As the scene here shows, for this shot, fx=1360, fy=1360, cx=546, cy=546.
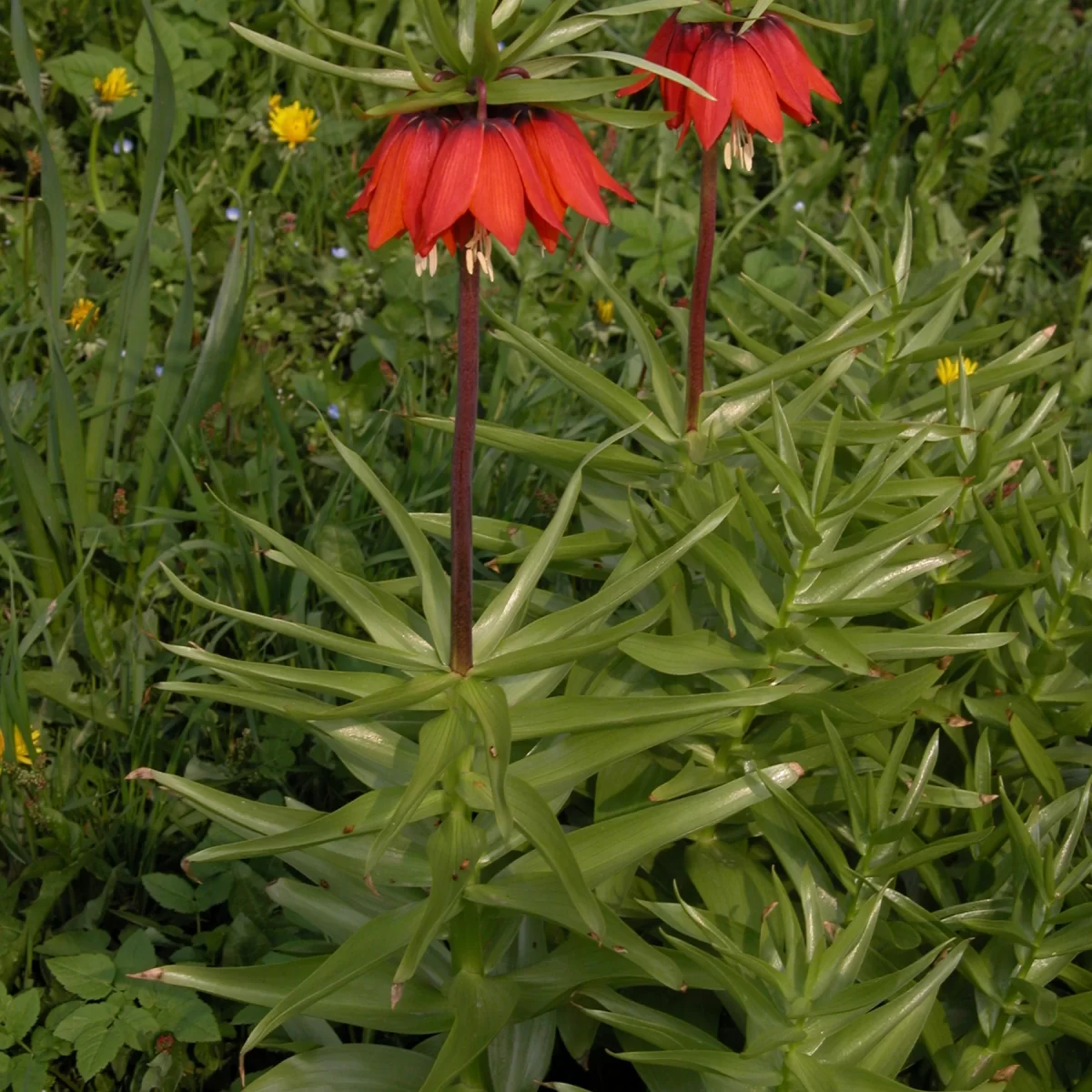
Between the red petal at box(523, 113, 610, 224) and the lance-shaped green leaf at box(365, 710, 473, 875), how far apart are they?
45 centimetres

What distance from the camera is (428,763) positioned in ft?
3.77

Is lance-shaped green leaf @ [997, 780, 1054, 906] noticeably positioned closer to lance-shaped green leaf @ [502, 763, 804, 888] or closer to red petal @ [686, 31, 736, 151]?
lance-shaped green leaf @ [502, 763, 804, 888]

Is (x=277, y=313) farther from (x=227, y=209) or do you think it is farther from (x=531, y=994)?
(x=531, y=994)

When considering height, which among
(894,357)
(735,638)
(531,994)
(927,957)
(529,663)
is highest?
(894,357)

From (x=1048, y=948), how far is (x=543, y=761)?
20.7 inches

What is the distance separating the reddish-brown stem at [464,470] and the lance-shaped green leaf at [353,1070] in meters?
0.48

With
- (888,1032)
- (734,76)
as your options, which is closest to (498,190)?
(734,76)

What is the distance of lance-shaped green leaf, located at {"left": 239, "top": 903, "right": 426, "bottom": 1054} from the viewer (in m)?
1.16

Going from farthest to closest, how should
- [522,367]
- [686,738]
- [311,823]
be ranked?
[522,367], [686,738], [311,823]

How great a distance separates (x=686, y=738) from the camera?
1.51 meters

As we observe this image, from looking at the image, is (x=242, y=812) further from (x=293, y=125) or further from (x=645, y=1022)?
(x=293, y=125)

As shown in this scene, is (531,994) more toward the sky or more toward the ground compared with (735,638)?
more toward the ground

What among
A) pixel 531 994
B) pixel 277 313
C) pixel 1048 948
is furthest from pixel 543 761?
pixel 277 313

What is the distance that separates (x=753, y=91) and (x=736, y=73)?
26mm
